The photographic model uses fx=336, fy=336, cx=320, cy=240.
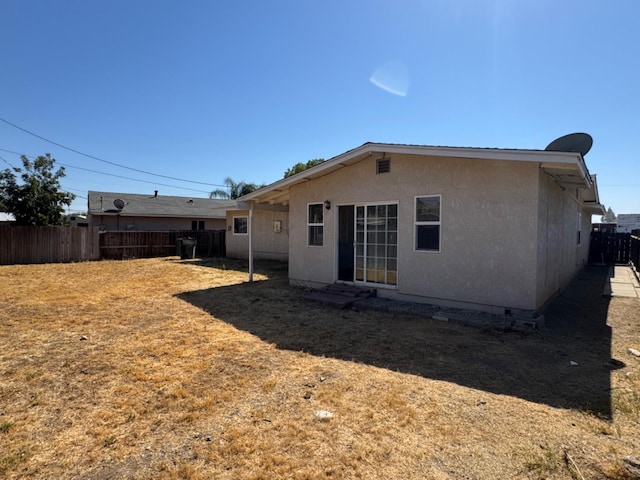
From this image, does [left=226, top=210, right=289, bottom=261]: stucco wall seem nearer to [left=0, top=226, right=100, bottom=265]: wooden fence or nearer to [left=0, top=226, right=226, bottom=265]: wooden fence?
[left=0, top=226, right=226, bottom=265]: wooden fence

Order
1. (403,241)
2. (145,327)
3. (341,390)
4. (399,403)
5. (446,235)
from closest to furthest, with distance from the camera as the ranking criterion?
(399,403)
(341,390)
(145,327)
(446,235)
(403,241)

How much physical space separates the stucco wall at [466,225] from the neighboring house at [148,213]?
14.2 meters

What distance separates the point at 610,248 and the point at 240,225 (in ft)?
62.4

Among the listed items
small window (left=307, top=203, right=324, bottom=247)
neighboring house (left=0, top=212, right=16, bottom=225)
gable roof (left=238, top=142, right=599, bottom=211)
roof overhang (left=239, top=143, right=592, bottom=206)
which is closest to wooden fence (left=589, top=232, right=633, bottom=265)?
roof overhang (left=239, top=143, right=592, bottom=206)

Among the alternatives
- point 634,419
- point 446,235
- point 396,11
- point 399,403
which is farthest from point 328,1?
point 634,419

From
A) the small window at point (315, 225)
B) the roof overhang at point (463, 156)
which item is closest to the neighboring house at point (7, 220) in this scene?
the roof overhang at point (463, 156)

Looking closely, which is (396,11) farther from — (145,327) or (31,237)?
(31,237)

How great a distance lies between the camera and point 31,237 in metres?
14.9

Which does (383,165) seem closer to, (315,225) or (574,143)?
(315,225)

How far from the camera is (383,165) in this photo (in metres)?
7.89

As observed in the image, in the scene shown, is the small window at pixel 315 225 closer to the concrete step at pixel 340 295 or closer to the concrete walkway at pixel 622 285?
the concrete step at pixel 340 295

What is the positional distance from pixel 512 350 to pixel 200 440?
14.2ft

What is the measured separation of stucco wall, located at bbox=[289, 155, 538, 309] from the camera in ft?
20.2

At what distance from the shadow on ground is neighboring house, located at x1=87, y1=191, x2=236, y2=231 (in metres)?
14.4
